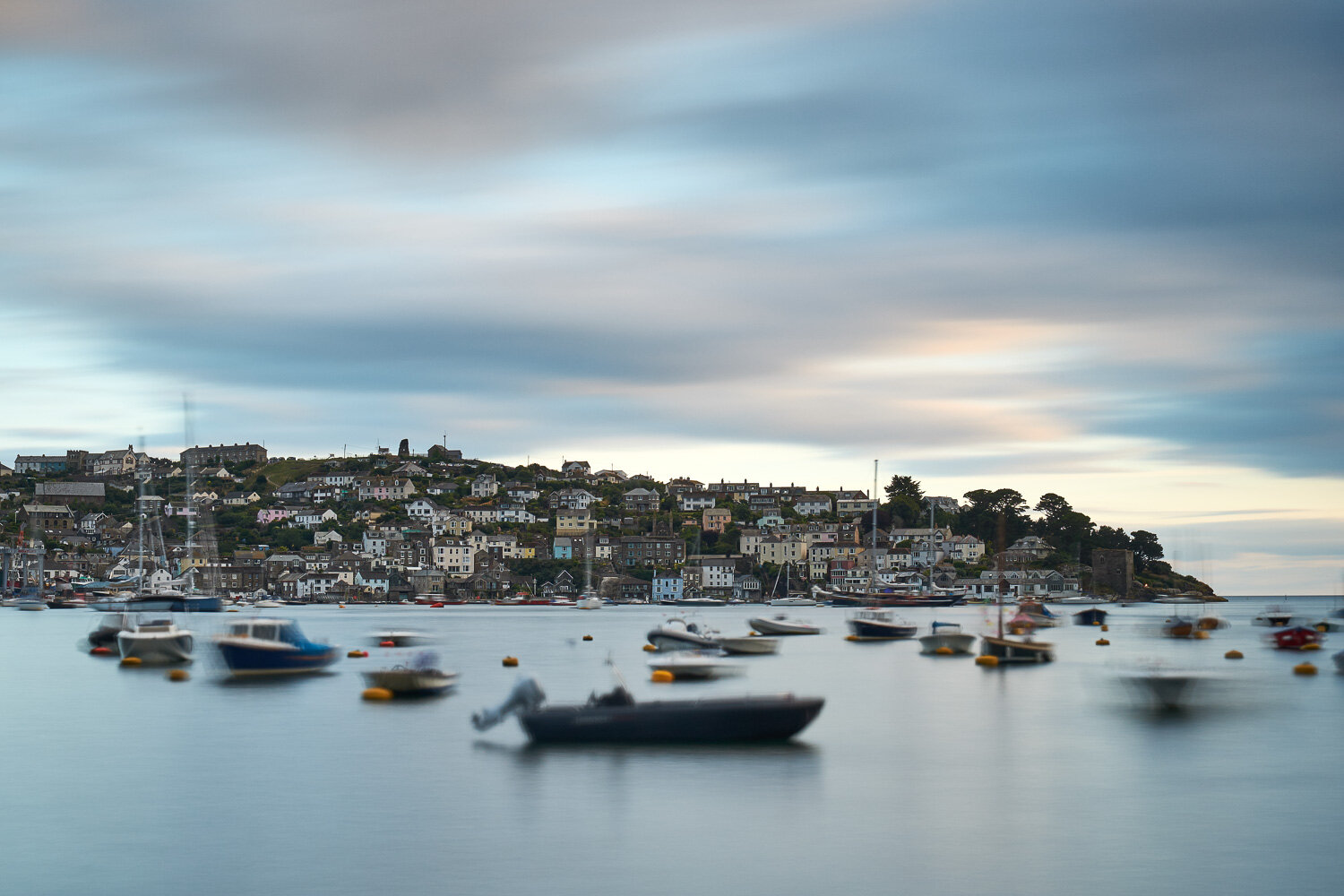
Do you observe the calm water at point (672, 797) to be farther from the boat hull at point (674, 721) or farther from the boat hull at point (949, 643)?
the boat hull at point (949, 643)

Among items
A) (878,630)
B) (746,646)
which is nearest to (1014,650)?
(746,646)

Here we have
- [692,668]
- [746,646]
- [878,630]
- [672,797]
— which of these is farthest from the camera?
[878,630]

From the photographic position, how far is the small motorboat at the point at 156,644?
7219 centimetres

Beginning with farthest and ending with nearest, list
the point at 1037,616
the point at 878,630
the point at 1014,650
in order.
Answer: the point at 1037,616
the point at 878,630
the point at 1014,650

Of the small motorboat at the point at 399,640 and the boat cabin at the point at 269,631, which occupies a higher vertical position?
the boat cabin at the point at 269,631

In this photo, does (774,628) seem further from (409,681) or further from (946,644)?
(409,681)

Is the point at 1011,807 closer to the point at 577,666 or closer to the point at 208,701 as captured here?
the point at 208,701

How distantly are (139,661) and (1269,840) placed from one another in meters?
60.8

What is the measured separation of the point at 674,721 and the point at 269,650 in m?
29.6

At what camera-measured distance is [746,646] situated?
8300 cm

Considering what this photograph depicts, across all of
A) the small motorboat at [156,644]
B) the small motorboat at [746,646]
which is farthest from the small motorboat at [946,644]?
the small motorboat at [156,644]

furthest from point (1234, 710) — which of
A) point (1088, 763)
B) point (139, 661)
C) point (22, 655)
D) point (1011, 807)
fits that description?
point (22, 655)

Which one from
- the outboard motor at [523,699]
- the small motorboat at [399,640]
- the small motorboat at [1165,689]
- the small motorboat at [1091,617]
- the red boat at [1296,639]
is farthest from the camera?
the small motorboat at [1091,617]

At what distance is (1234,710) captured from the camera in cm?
5400
